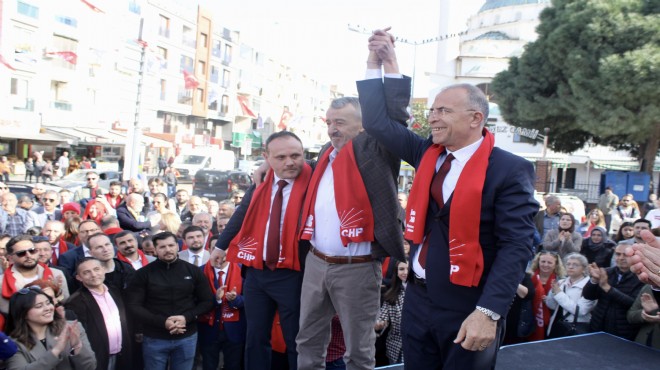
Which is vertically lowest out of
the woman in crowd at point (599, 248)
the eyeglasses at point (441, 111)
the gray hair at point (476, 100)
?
the woman in crowd at point (599, 248)

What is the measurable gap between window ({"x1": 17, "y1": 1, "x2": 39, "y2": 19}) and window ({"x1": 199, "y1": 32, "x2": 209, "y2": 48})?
15.2m

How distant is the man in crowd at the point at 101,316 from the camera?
455 centimetres

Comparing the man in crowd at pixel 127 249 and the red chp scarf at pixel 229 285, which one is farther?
the man in crowd at pixel 127 249

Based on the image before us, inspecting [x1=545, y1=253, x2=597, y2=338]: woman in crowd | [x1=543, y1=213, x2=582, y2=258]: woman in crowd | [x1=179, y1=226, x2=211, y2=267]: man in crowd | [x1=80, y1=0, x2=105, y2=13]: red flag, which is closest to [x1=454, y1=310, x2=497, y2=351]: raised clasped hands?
[x1=545, y1=253, x2=597, y2=338]: woman in crowd

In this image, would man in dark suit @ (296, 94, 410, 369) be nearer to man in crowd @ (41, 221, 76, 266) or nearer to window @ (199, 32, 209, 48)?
man in crowd @ (41, 221, 76, 266)

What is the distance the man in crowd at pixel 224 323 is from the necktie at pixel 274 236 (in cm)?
169

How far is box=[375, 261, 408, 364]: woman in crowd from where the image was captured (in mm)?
5043

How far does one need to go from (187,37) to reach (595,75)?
103 ft

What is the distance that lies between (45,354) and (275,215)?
1.95 m

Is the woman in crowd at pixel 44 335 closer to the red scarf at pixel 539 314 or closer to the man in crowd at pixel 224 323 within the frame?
the man in crowd at pixel 224 323

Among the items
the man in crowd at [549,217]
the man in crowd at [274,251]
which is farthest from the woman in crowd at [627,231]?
the man in crowd at [274,251]

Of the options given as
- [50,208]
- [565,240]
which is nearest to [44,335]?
[50,208]

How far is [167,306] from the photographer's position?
4859 mm

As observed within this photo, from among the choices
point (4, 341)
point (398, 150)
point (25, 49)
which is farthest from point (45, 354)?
point (25, 49)
